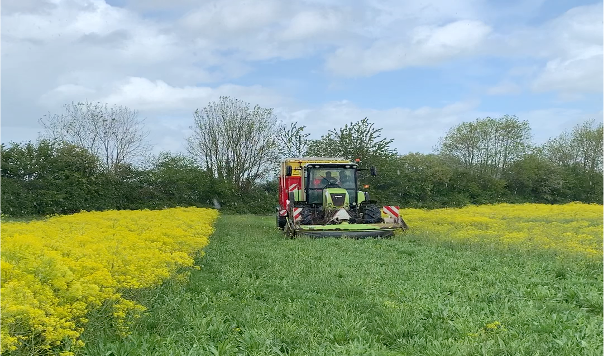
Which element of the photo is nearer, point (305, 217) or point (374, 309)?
point (374, 309)

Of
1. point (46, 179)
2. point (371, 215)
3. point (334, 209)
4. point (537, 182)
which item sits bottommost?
point (371, 215)

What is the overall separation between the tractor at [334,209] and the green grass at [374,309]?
13.3ft

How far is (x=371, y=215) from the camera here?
572 inches

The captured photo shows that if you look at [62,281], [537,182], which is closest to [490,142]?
[537,182]

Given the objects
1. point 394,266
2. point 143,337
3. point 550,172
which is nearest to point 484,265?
point 394,266

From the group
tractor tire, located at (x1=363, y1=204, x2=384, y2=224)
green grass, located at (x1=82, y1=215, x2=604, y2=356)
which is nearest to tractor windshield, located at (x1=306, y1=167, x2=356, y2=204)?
tractor tire, located at (x1=363, y1=204, x2=384, y2=224)

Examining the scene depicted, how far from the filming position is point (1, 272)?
146 inches

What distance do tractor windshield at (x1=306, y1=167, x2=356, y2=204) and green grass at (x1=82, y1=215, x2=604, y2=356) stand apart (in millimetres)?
5975

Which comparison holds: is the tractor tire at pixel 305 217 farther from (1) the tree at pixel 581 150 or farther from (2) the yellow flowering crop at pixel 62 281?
(1) the tree at pixel 581 150

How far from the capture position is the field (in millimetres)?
4242

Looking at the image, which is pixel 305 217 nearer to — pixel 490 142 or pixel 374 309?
pixel 374 309

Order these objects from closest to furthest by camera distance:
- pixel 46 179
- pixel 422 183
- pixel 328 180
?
pixel 328 180 → pixel 46 179 → pixel 422 183

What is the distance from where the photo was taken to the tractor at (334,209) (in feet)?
43.6

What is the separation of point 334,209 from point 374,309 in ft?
28.5
